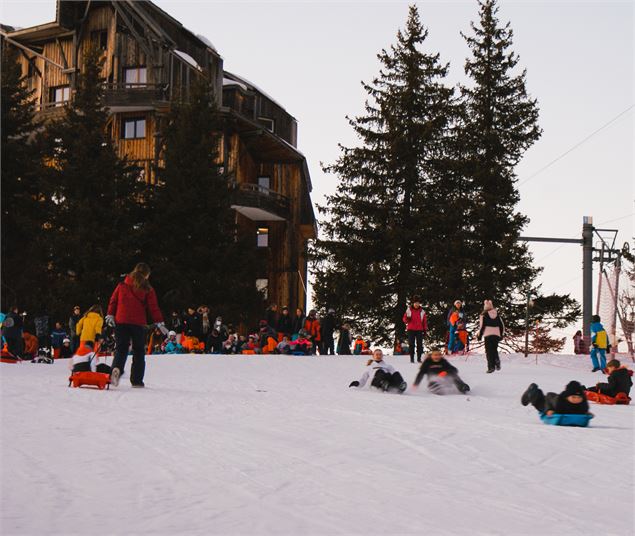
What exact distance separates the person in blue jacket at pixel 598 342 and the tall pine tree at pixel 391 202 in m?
13.4

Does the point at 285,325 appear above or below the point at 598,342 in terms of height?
above

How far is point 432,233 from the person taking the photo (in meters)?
35.9

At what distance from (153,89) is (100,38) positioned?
443 cm

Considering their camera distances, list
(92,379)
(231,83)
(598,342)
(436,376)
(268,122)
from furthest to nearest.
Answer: (268,122) < (231,83) < (598,342) < (436,376) < (92,379)

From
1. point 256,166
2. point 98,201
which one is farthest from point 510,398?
point 256,166

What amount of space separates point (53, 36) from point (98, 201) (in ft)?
45.0

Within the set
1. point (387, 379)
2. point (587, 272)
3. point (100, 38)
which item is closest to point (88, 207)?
point (100, 38)

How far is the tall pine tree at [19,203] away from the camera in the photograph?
Answer: 3284 centimetres

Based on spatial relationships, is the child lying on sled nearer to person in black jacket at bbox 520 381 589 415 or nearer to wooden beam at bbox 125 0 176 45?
person in black jacket at bbox 520 381 589 415

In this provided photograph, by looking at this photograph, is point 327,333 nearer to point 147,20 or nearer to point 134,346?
point 134,346

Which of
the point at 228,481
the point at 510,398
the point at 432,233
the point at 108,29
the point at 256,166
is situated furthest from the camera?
the point at 256,166

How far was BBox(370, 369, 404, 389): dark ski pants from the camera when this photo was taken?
14.1 m

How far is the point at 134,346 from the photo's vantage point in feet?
41.5

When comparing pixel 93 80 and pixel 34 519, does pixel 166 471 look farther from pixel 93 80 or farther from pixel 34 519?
pixel 93 80
